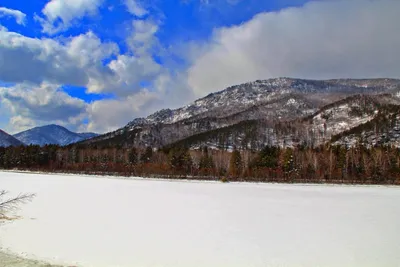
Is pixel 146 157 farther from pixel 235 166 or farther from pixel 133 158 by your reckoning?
pixel 235 166

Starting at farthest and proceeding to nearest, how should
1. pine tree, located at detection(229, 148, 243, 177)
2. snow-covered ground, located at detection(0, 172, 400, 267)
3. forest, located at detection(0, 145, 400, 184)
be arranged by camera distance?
pine tree, located at detection(229, 148, 243, 177)
forest, located at detection(0, 145, 400, 184)
snow-covered ground, located at detection(0, 172, 400, 267)

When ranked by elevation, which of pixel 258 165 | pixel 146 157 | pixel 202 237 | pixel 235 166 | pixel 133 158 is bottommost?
pixel 202 237

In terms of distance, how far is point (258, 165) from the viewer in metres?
77.9

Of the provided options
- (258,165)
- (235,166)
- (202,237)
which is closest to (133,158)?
(235,166)

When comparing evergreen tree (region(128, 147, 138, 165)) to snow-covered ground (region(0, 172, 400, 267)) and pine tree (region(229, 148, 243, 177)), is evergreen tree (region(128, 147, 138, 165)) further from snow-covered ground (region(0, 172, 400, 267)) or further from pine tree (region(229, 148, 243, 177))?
snow-covered ground (region(0, 172, 400, 267))

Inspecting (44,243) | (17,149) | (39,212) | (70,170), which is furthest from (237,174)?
(17,149)

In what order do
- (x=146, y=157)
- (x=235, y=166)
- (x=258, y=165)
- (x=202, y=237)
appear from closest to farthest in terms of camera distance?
(x=202, y=237), (x=258, y=165), (x=235, y=166), (x=146, y=157)

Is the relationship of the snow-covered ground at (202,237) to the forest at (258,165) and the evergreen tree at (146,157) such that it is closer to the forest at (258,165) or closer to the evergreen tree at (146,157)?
the forest at (258,165)

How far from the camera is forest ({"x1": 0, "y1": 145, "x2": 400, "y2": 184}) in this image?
69.1 meters

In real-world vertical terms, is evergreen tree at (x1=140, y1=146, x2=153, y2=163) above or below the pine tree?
above

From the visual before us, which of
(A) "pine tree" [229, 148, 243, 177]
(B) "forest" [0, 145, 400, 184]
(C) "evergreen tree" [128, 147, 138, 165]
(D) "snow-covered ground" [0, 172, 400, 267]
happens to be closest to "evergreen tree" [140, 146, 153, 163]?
(B) "forest" [0, 145, 400, 184]

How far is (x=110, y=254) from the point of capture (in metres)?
12.7

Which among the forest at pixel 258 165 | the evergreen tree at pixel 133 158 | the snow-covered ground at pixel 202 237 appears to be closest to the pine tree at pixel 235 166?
the forest at pixel 258 165

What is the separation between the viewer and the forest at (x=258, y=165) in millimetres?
69062
